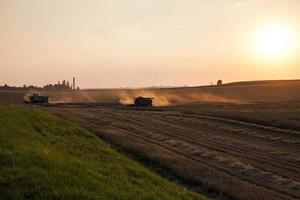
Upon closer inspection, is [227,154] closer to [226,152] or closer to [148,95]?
[226,152]

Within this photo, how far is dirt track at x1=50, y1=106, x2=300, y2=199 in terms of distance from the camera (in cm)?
1692

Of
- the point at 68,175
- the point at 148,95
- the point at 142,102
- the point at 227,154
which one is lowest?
the point at 227,154

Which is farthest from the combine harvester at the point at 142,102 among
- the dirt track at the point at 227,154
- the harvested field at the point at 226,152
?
the dirt track at the point at 227,154

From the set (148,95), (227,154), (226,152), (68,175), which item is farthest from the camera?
(148,95)

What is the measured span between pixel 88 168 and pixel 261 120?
3186 centimetres

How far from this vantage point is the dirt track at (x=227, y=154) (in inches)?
666

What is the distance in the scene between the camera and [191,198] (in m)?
13.3

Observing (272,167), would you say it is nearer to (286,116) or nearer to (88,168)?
(88,168)

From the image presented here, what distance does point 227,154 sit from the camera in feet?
80.2

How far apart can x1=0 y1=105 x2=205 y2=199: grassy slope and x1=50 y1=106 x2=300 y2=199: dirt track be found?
8.89ft

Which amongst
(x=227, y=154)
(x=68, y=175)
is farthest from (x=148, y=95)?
(x=68, y=175)

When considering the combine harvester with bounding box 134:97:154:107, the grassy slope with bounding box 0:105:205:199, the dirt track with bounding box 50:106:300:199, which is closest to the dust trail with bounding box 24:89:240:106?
the combine harvester with bounding box 134:97:154:107

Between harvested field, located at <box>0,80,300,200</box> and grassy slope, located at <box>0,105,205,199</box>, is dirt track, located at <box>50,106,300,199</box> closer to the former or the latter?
harvested field, located at <box>0,80,300,200</box>

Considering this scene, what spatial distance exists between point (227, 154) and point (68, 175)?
519 inches
